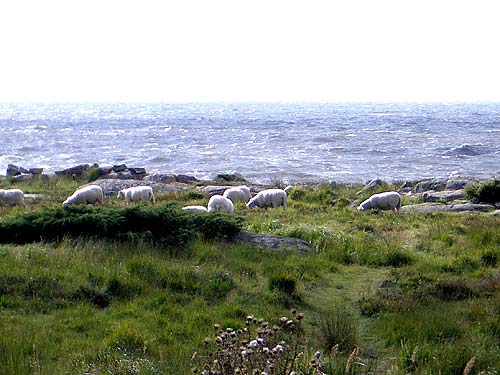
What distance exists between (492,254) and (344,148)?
171 feet

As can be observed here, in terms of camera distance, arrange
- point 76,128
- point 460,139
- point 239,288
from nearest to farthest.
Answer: point 239,288, point 460,139, point 76,128

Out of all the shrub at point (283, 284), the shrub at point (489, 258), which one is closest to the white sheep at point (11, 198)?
the shrub at point (283, 284)

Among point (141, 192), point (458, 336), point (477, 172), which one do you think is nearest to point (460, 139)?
point (477, 172)

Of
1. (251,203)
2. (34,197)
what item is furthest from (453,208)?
(34,197)

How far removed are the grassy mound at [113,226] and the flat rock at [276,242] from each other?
0.43 meters

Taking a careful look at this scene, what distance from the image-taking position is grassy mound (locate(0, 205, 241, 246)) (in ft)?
40.7

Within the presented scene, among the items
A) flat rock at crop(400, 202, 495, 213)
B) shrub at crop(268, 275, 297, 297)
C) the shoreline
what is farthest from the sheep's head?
shrub at crop(268, 275, 297, 297)

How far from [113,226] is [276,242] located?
11.2ft

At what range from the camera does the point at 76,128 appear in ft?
295

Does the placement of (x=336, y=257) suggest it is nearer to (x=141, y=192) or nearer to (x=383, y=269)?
(x=383, y=269)

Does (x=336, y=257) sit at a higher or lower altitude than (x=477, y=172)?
higher

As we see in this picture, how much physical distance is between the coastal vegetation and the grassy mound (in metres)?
0.03

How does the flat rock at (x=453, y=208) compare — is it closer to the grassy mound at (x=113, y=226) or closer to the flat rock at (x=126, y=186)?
the grassy mound at (x=113, y=226)

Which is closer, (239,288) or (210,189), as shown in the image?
(239,288)
